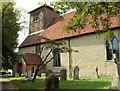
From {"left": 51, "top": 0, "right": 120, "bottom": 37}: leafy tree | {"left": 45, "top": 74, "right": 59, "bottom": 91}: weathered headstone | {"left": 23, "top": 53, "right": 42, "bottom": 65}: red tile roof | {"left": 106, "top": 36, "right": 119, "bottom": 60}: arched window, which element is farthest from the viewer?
{"left": 23, "top": 53, "right": 42, "bottom": 65}: red tile roof

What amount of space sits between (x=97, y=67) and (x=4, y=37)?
1132 centimetres

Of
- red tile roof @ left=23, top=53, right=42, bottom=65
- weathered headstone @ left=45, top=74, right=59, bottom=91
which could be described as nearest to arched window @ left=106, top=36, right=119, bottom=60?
red tile roof @ left=23, top=53, right=42, bottom=65

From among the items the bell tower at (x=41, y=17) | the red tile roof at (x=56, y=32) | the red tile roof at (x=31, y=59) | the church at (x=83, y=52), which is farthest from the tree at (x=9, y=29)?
the bell tower at (x=41, y=17)

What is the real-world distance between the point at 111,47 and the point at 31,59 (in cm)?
1379

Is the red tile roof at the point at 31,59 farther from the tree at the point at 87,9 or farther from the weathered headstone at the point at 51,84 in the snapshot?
the tree at the point at 87,9

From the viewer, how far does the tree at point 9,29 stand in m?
22.0

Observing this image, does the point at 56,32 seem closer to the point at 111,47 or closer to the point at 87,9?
the point at 111,47

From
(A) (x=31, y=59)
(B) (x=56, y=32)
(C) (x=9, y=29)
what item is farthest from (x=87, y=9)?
(A) (x=31, y=59)

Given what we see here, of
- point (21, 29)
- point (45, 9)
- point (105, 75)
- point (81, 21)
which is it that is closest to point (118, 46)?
point (105, 75)

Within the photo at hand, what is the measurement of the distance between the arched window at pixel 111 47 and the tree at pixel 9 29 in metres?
9.83

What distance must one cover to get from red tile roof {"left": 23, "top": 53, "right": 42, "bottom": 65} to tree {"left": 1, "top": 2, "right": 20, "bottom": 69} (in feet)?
33.8

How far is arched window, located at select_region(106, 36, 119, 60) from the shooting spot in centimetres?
2625

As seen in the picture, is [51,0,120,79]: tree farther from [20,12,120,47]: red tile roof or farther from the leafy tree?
[20,12,120,47]: red tile roof

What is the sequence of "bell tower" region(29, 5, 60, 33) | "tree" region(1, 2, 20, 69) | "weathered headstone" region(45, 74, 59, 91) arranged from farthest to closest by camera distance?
"bell tower" region(29, 5, 60, 33), "tree" region(1, 2, 20, 69), "weathered headstone" region(45, 74, 59, 91)
